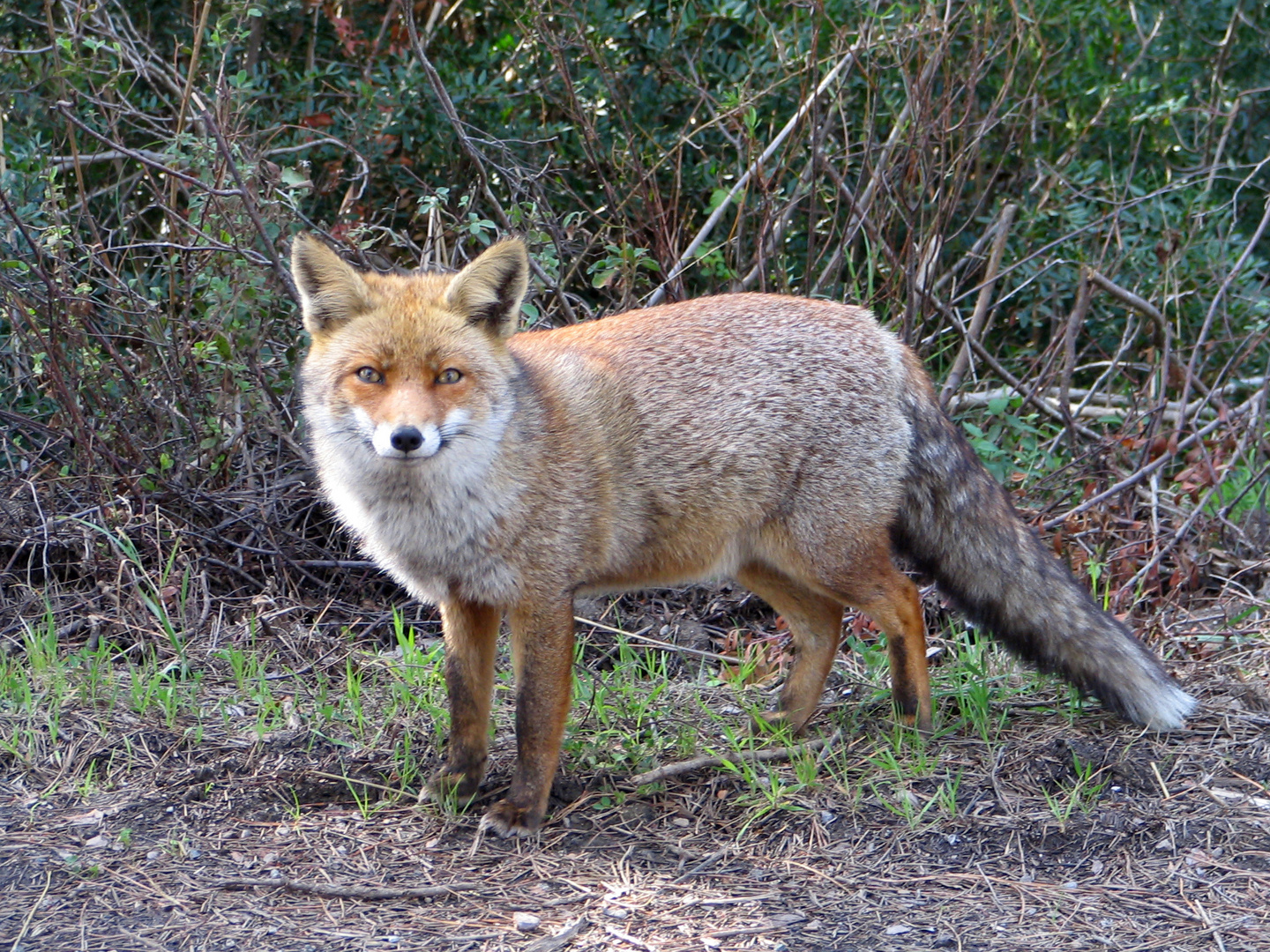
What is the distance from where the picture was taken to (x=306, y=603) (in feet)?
17.4

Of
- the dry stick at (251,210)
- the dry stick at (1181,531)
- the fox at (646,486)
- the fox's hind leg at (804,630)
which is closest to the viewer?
the fox at (646,486)

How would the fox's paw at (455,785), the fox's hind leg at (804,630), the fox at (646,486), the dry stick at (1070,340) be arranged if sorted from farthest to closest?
the dry stick at (1070,340) < the fox's hind leg at (804,630) < the fox's paw at (455,785) < the fox at (646,486)

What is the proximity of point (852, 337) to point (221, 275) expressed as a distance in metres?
2.86

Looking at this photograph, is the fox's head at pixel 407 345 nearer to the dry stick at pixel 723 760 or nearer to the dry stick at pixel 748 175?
the dry stick at pixel 723 760

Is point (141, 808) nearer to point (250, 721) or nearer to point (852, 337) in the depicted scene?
point (250, 721)

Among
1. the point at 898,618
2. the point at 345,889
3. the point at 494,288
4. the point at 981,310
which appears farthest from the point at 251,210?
the point at 981,310

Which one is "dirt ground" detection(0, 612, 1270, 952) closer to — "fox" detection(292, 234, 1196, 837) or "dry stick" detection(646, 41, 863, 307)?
"fox" detection(292, 234, 1196, 837)

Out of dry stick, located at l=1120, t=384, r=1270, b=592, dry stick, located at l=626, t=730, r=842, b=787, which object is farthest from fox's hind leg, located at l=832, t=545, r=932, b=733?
dry stick, located at l=1120, t=384, r=1270, b=592

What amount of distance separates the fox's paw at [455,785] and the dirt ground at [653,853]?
0.16ft

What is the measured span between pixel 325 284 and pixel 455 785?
1.64 m

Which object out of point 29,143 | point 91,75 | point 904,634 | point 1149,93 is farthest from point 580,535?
point 1149,93

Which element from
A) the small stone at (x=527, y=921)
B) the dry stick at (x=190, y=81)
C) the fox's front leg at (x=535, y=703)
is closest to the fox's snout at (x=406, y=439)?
the fox's front leg at (x=535, y=703)

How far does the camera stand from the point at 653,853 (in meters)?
3.69

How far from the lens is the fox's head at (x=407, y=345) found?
354 centimetres
